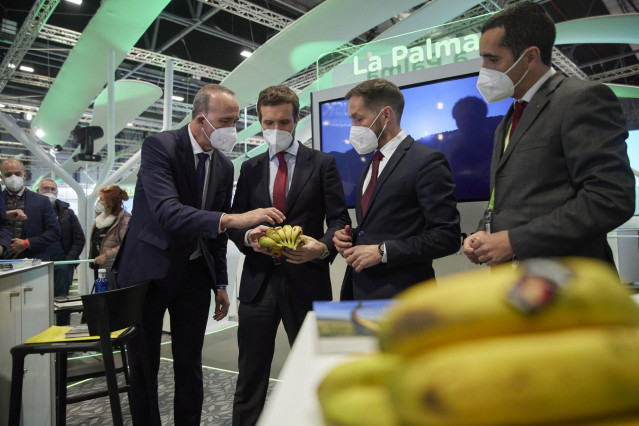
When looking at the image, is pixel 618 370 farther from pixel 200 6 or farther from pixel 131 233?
pixel 200 6

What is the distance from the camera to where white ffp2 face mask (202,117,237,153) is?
2324 millimetres

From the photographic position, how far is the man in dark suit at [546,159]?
1.34m

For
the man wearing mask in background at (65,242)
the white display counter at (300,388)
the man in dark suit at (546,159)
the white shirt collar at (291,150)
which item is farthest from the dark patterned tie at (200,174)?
the man wearing mask in background at (65,242)

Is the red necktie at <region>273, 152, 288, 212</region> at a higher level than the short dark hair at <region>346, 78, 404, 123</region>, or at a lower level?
lower

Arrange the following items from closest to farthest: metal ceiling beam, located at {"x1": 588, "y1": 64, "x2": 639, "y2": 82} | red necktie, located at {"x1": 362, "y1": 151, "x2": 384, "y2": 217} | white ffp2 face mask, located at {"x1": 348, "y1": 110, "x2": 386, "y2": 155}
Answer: red necktie, located at {"x1": 362, "y1": 151, "x2": 384, "y2": 217}
white ffp2 face mask, located at {"x1": 348, "y1": 110, "x2": 386, "y2": 155}
metal ceiling beam, located at {"x1": 588, "y1": 64, "x2": 639, "y2": 82}

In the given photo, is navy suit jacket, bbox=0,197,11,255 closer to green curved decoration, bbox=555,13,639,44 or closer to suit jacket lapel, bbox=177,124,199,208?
suit jacket lapel, bbox=177,124,199,208

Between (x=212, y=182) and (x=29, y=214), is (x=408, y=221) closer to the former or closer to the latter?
(x=212, y=182)

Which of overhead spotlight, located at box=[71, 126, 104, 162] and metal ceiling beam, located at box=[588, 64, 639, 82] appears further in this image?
metal ceiling beam, located at box=[588, 64, 639, 82]

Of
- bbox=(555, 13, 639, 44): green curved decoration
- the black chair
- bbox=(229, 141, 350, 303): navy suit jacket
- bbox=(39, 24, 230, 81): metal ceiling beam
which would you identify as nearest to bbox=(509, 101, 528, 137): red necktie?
bbox=(229, 141, 350, 303): navy suit jacket

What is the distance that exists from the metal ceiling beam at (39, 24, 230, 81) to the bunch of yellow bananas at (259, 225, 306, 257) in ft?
24.2

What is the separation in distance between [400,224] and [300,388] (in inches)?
61.7

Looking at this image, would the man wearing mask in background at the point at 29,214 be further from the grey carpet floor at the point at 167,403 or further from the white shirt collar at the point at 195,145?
the white shirt collar at the point at 195,145

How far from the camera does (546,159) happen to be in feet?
4.81

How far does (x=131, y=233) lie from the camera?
2229 millimetres
